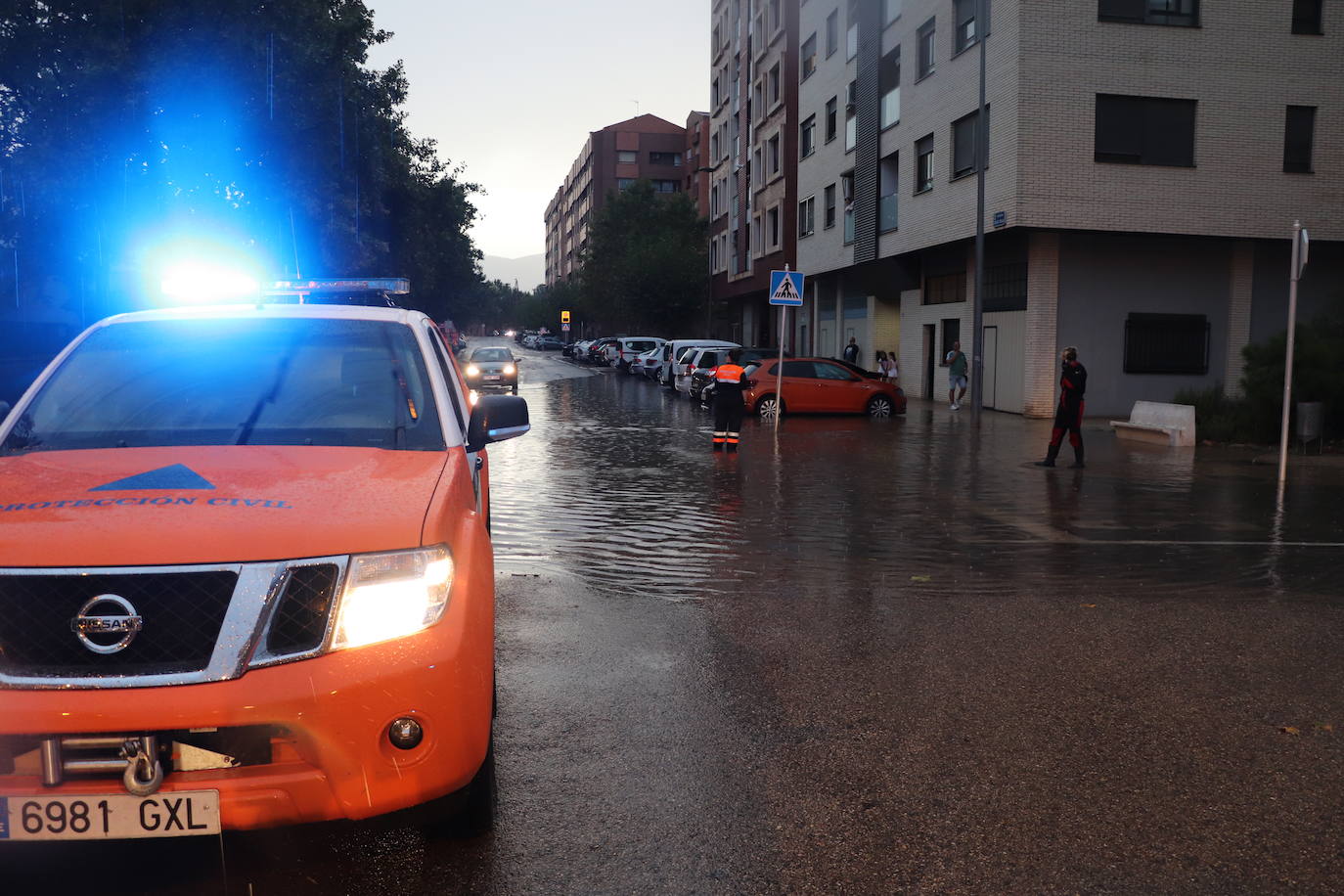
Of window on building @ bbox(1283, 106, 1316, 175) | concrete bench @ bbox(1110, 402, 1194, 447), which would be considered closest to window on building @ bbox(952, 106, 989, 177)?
window on building @ bbox(1283, 106, 1316, 175)

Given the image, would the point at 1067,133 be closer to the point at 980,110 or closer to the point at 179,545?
the point at 980,110

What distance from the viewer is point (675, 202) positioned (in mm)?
75000

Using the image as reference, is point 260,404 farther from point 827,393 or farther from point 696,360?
point 696,360

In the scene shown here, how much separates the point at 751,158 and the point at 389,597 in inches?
2145

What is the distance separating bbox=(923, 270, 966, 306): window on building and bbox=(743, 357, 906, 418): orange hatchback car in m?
6.19

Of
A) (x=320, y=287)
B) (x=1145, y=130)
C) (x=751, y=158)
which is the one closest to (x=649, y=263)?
A: (x=751, y=158)

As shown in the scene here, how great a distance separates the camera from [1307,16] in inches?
1071

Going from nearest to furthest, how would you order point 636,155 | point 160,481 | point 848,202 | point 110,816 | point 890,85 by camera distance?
point 110,816
point 160,481
point 890,85
point 848,202
point 636,155

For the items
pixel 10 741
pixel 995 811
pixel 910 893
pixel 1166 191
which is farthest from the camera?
pixel 1166 191

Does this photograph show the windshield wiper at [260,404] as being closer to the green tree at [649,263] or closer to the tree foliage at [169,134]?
the tree foliage at [169,134]

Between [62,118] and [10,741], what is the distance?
26159 millimetres

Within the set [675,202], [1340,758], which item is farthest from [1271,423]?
A: [675,202]

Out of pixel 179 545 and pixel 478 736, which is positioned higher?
pixel 179 545

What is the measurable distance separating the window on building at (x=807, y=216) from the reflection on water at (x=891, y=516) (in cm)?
2507
